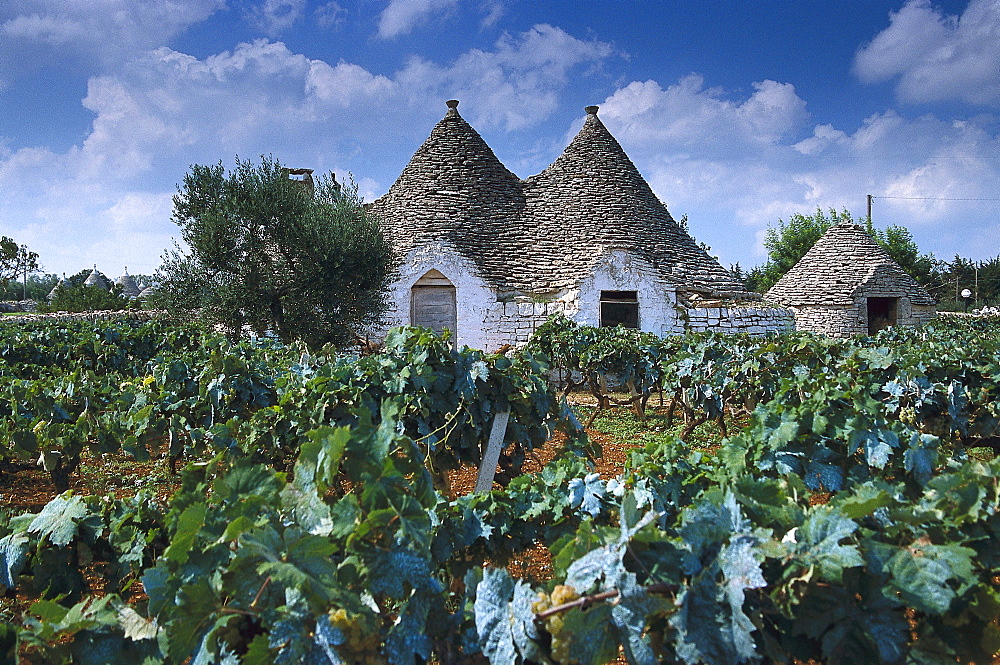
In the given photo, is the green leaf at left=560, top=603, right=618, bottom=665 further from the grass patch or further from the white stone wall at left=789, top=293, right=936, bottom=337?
the white stone wall at left=789, top=293, right=936, bottom=337

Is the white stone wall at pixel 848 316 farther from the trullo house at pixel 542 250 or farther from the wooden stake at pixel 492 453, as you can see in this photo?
the wooden stake at pixel 492 453

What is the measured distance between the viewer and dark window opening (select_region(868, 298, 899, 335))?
61.2 ft

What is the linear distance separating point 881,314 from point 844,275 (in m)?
4.01

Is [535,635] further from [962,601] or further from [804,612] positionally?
[962,601]

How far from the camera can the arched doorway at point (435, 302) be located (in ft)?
48.2

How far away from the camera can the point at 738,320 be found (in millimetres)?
14141

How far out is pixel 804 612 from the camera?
141 cm

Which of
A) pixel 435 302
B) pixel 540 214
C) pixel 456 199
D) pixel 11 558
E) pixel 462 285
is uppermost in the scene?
pixel 456 199

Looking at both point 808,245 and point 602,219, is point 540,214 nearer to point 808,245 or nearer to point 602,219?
point 602,219

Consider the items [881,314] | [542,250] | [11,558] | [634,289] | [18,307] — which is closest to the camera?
[11,558]

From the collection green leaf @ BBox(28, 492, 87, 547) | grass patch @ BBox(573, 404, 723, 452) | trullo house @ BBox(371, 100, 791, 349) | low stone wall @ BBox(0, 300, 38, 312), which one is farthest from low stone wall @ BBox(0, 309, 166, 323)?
green leaf @ BBox(28, 492, 87, 547)

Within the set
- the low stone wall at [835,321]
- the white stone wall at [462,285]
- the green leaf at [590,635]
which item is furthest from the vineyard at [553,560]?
the low stone wall at [835,321]

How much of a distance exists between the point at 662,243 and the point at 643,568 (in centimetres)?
1456

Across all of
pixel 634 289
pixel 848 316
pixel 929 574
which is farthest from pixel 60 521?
pixel 848 316
